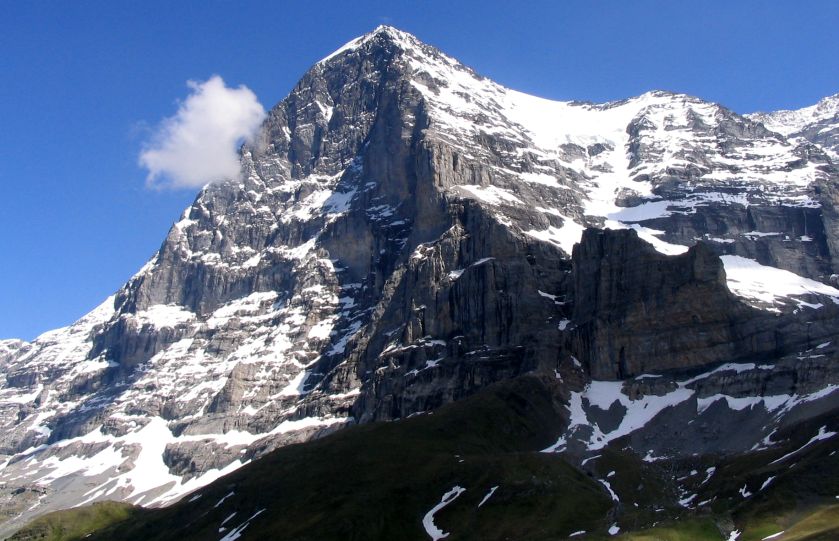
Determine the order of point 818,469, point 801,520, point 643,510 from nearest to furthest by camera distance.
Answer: point 801,520 < point 818,469 < point 643,510

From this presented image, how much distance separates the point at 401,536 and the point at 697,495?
216ft

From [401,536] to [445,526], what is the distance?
32.9 ft

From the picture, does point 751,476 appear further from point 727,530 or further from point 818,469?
point 727,530

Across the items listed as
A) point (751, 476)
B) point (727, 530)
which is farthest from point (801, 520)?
point (751, 476)

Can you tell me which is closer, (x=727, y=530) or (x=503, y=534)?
(x=727, y=530)

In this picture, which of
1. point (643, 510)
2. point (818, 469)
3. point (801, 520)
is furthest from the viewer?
point (643, 510)

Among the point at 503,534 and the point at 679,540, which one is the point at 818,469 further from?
the point at 503,534

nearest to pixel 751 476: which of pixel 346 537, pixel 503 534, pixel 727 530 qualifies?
pixel 727 530

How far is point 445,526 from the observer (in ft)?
652

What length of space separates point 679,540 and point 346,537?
73.3 m

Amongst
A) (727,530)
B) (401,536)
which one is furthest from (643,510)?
(401,536)

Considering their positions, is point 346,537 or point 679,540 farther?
point 346,537

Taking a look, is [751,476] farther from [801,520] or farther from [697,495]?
[801,520]

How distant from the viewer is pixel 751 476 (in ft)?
631
